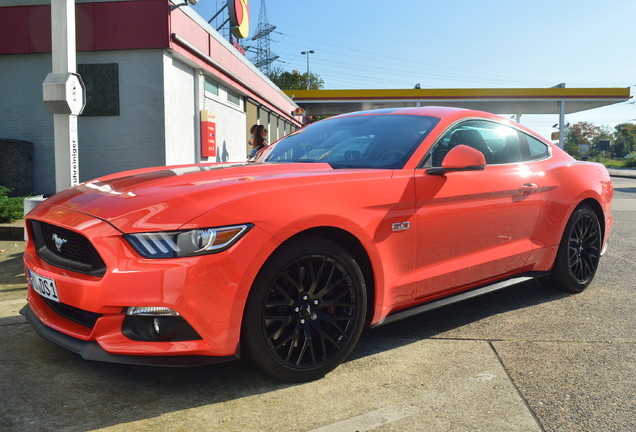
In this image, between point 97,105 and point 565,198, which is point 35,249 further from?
point 97,105

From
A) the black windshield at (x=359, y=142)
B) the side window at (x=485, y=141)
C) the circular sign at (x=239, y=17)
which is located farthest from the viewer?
the circular sign at (x=239, y=17)

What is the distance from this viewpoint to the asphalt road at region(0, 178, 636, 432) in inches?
90.4

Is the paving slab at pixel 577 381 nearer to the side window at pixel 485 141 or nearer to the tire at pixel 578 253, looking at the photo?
the tire at pixel 578 253

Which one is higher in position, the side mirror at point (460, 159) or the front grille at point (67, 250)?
the side mirror at point (460, 159)

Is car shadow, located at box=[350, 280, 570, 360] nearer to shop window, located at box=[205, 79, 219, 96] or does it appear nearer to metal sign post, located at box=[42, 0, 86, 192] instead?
metal sign post, located at box=[42, 0, 86, 192]

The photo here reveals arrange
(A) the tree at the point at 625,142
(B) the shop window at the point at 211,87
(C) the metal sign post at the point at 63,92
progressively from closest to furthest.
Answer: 1. (C) the metal sign post at the point at 63,92
2. (B) the shop window at the point at 211,87
3. (A) the tree at the point at 625,142

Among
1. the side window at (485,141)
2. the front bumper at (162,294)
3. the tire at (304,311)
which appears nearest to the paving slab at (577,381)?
the tire at (304,311)

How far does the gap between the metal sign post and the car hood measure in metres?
2.89

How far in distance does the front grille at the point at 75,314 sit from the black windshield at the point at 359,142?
1.60 meters

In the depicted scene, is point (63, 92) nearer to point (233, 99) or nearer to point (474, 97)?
point (233, 99)

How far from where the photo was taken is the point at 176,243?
2.29 m

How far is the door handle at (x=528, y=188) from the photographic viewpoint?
3.77 m

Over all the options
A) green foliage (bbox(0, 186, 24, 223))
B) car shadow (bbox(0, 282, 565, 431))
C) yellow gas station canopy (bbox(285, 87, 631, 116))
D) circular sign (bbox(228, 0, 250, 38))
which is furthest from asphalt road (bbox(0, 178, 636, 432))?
yellow gas station canopy (bbox(285, 87, 631, 116))

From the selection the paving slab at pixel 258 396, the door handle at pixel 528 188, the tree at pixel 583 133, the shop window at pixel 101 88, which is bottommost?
the paving slab at pixel 258 396
